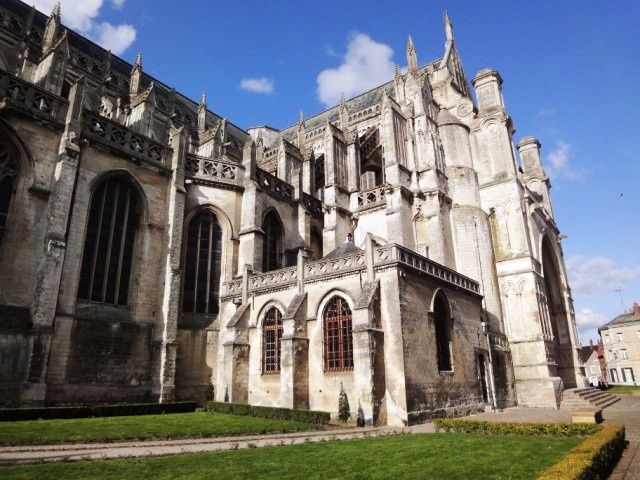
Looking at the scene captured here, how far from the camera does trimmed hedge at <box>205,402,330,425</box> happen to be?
15195 mm

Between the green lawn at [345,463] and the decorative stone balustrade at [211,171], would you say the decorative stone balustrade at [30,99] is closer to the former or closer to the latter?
the decorative stone balustrade at [211,171]

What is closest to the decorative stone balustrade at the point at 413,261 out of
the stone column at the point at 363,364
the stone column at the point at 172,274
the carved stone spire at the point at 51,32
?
the stone column at the point at 363,364

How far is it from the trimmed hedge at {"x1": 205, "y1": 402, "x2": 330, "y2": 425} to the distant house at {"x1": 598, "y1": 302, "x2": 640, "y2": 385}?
60374mm

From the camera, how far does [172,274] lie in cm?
1992

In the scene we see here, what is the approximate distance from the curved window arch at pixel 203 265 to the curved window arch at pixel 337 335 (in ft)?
23.0

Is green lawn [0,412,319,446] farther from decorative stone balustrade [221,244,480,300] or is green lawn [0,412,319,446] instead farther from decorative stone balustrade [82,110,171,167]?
decorative stone balustrade [82,110,171,167]

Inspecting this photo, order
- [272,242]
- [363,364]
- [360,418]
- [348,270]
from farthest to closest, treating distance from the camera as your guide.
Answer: [272,242] → [348,270] → [363,364] → [360,418]

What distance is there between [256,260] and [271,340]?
4.56 m

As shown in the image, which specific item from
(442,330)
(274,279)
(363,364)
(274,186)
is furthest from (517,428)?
(274,186)

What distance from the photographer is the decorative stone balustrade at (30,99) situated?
16281 mm

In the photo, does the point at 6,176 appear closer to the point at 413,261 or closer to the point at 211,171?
the point at 211,171

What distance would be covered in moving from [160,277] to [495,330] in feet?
60.1

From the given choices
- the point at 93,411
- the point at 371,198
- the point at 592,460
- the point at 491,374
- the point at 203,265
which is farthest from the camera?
the point at 371,198

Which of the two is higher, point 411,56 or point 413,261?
point 411,56
